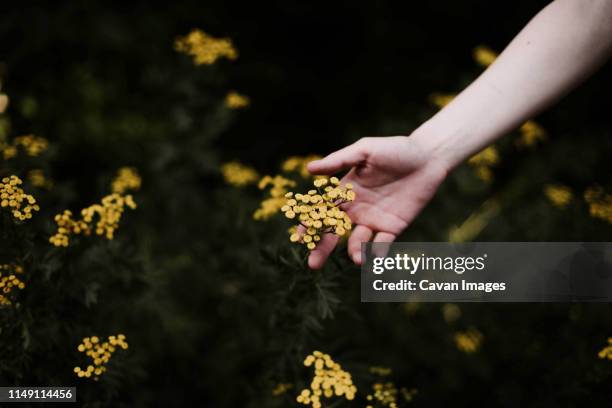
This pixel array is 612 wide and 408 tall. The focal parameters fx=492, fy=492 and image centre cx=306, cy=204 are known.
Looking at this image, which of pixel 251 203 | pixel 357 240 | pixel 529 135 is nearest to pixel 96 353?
pixel 357 240

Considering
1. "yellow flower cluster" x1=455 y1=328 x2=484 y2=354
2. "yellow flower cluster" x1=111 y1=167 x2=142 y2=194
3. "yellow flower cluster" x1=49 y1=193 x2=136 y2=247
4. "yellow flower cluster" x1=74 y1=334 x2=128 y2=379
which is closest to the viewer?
"yellow flower cluster" x1=74 y1=334 x2=128 y2=379

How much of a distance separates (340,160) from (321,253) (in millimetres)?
445

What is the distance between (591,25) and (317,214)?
1.83 m

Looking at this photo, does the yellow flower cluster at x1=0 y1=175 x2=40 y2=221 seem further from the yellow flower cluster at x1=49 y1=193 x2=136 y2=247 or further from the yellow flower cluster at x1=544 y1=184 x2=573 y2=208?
the yellow flower cluster at x1=544 y1=184 x2=573 y2=208

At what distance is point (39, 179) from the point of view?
10.0ft

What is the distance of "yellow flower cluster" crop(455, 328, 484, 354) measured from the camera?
3.21 m

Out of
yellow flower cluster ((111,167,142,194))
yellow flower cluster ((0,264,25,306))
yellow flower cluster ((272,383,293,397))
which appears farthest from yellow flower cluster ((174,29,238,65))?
yellow flower cluster ((272,383,293,397))

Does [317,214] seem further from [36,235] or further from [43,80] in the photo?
[43,80]

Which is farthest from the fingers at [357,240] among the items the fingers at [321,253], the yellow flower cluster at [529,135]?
the yellow flower cluster at [529,135]

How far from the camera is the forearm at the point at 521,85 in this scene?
2.65 metres

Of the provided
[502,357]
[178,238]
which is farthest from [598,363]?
[178,238]

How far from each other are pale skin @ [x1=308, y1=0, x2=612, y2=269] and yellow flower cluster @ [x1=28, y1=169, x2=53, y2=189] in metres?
1.88

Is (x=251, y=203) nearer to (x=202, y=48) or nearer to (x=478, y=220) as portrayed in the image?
(x=202, y=48)

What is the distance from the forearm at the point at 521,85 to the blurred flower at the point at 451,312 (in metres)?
1.36
